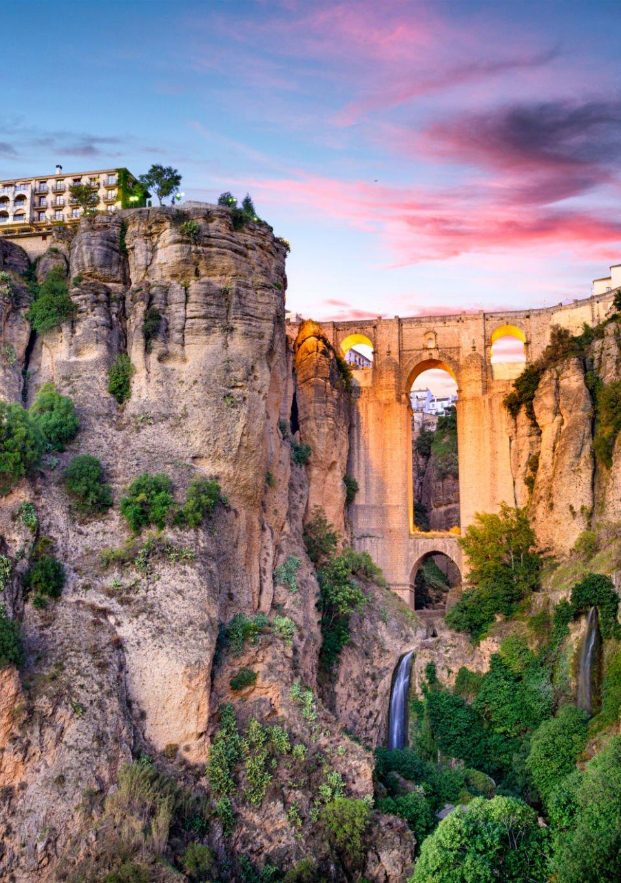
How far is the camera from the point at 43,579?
92.6 ft

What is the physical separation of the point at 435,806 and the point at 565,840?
8236mm

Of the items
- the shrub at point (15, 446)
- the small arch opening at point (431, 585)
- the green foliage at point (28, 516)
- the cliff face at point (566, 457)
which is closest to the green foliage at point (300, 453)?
the cliff face at point (566, 457)

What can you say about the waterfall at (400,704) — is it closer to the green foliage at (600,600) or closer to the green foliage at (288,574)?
the green foliage at (600,600)

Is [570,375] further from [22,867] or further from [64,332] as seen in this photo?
[22,867]

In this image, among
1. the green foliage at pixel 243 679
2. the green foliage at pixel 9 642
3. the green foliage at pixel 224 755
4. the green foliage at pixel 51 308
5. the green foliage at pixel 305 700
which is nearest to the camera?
the green foliage at pixel 9 642

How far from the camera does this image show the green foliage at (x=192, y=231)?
116 ft

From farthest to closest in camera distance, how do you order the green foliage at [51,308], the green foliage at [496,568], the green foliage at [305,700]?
the green foliage at [496,568] < the green foliage at [51,308] < the green foliage at [305,700]

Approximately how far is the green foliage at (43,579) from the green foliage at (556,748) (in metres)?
18.0

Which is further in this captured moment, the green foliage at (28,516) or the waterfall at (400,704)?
the waterfall at (400,704)

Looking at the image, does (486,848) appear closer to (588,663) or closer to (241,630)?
(241,630)

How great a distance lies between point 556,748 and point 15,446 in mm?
21169

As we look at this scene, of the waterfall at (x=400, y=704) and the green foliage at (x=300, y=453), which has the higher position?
the green foliage at (x=300, y=453)

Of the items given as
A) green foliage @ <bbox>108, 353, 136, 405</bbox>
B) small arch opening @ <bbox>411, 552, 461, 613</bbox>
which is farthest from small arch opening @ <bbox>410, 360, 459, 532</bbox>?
green foliage @ <bbox>108, 353, 136, 405</bbox>

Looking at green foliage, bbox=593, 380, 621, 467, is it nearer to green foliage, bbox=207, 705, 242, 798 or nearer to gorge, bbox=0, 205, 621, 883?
gorge, bbox=0, 205, 621, 883
